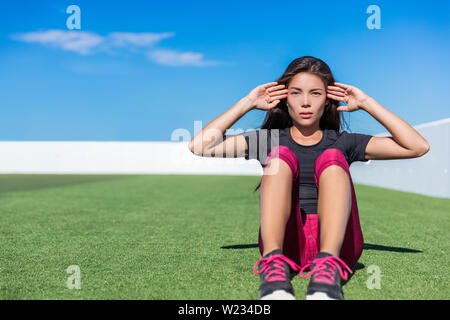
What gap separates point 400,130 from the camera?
8.29 ft

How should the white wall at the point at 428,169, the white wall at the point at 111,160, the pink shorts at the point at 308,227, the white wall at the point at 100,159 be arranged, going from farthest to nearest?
the white wall at the point at 100,159 → the white wall at the point at 111,160 → the white wall at the point at 428,169 → the pink shorts at the point at 308,227

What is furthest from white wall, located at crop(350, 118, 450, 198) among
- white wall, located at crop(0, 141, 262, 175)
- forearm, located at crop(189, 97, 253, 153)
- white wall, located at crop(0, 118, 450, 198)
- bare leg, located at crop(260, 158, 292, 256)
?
white wall, located at crop(0, 141, 262, 175)

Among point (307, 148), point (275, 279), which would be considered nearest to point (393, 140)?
point (307, 148)

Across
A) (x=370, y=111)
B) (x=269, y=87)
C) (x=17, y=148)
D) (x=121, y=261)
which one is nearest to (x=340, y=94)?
(x=370, y=111)

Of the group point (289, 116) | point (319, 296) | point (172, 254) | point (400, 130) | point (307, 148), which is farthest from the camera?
point (172, 254)

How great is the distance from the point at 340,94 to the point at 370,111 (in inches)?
8.0

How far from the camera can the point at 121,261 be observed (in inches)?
124

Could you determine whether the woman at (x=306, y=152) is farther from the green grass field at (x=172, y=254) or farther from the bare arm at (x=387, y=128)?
the green grass field at (x=172, y=254)

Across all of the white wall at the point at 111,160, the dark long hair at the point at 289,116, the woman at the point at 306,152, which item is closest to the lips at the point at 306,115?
the woman at the point at 306,152

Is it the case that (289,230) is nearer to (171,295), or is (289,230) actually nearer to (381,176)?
(171,295)

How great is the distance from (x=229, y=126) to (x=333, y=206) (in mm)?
771

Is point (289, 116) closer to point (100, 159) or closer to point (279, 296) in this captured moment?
point (279, 296)

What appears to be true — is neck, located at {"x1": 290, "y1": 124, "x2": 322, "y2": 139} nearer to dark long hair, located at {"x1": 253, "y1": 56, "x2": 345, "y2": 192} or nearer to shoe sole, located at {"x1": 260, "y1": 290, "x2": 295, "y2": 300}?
dark long hair, located at {"x1": 253, "y1": 56, "x2": 345, "y2": 192}

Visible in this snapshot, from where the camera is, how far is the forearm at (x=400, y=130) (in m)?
2.53
